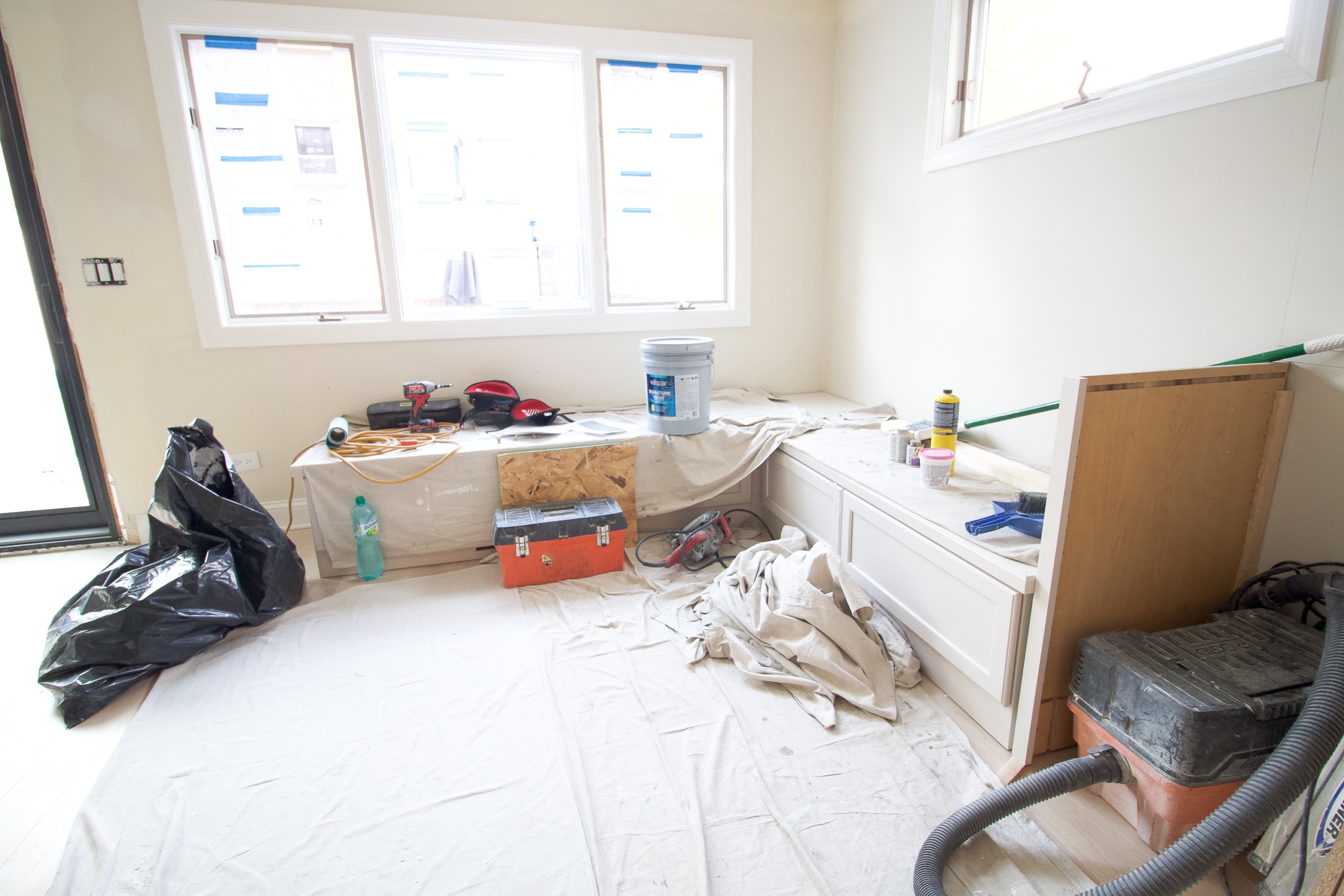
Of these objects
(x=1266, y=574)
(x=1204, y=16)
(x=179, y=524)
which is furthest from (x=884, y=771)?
(x=179, y=524)

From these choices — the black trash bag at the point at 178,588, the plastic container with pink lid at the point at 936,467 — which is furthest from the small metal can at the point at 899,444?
the black trash bag at the point at 178,588

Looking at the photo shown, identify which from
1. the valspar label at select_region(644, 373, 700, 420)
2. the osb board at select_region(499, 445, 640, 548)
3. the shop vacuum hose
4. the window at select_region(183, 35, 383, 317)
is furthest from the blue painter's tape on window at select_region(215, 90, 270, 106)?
the shop vacuum hose

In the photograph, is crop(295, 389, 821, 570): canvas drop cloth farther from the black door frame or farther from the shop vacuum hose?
the shop vacuum hose

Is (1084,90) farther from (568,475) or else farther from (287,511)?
(287,511)

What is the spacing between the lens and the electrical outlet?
2971mm

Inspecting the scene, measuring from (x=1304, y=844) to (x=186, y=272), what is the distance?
396 centimetres

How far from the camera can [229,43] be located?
270 centimetres

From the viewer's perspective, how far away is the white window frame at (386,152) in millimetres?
2621

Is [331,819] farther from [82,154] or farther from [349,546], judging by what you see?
[82,154]

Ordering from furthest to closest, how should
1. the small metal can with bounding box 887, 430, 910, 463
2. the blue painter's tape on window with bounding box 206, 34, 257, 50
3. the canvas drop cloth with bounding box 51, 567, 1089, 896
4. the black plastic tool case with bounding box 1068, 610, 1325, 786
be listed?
the blue painter's tape on window with bounding box 206, 34, 257, 50, the small metal can with bounding box 887, 430, 910, 463, the canvas drop cloth with bounding box 51, 567, 1089, 896, the black plastic tool case with bounding box 1068, 610, 1325, 786

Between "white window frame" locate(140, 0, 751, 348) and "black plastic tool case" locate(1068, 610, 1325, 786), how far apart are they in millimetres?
2453

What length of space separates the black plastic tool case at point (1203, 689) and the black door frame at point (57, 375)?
3.93 meters

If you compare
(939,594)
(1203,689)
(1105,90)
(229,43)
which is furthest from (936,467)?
(229,43)

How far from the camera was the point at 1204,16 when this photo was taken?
5.27ft
